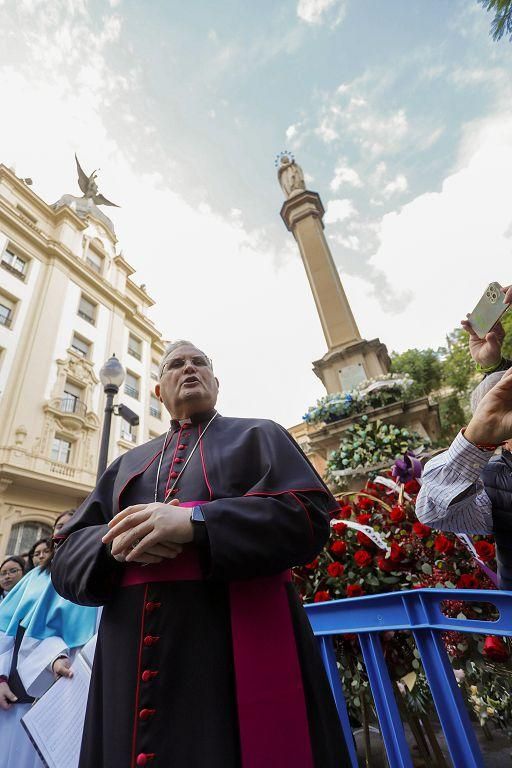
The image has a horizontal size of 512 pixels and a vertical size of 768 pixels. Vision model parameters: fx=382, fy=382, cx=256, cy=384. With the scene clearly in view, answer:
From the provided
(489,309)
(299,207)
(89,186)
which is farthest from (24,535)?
(89,186)

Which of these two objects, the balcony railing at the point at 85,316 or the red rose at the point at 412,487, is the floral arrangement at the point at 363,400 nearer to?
the red rose at the point at 412,487

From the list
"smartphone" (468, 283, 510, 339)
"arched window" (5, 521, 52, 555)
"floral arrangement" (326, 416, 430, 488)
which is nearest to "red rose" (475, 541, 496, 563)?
"smartphone" (468, 283, 510, 339)

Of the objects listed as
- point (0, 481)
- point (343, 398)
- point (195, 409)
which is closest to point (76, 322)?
point (0, 481)

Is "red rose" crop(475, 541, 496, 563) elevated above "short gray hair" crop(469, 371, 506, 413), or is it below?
below

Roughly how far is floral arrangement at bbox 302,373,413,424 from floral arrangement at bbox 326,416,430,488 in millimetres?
301

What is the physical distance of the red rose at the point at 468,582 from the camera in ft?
6.25

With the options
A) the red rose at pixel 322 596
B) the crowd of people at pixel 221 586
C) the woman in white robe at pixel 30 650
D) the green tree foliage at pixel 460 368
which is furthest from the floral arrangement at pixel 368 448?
the green tree foliage at pixel 460 368

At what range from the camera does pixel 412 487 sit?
7.81 feet

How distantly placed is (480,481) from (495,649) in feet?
2.45

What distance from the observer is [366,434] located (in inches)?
220

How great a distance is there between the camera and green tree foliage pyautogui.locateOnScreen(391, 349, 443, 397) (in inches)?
730

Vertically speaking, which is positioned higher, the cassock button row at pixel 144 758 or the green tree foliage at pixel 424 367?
the green tree foliage at pixel 424 367

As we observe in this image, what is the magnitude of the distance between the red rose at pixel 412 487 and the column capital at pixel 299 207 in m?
9.75

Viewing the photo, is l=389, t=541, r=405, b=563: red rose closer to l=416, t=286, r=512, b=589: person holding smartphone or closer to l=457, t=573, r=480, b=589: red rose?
l=457, t=573, r=480, b=589: red rose
